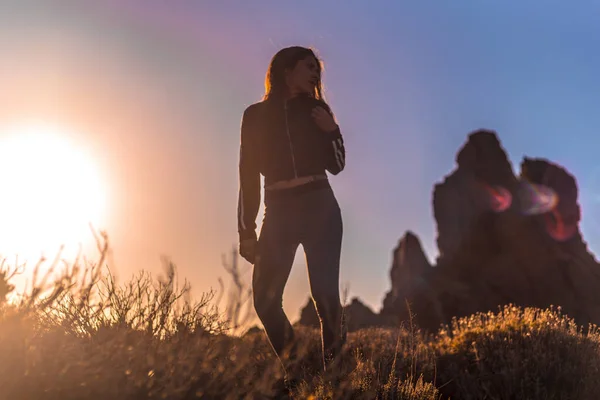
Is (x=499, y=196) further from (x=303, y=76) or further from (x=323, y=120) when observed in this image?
(x=323, y=120)

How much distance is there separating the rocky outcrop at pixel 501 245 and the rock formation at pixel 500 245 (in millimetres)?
111

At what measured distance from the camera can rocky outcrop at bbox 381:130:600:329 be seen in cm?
5378

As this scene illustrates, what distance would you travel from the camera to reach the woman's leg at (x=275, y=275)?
3.81 metres

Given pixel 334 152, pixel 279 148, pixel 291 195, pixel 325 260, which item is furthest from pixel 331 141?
pixel 325 260

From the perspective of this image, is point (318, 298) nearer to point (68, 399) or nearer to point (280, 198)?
point (280, 198)

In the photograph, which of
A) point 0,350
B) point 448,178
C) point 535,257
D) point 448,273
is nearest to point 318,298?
point 0,350

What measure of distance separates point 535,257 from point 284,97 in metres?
58.2

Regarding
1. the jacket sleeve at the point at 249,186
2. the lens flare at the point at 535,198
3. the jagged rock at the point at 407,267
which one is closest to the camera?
the jacket sleeve at the point at 249,186

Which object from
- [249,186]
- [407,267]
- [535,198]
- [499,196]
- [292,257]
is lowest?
[292,257]

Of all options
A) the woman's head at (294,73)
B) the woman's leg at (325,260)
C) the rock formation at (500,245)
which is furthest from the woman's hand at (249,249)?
the rock formation at (500,245)

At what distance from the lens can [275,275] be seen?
3.85 meters

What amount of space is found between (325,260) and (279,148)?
98 centimetres

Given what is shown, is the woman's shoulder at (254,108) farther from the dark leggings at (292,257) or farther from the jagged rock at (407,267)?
the jagged rock at (407,267)

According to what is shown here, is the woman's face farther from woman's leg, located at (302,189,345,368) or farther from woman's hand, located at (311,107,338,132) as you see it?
woman's leg, located at (302,189,345,368)
